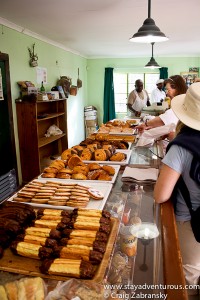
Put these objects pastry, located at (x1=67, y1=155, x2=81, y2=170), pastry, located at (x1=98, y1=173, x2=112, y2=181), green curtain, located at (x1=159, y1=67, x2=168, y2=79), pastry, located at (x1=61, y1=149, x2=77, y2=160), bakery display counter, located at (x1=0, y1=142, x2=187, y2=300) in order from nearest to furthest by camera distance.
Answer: bakery display counter, located at (x1=0, y1=142, x2=187, y2=300) → pastry, located at (x1=98, y1=173, x2=112, y2=181) → pastry, located at (x1=67, y1=155, x2=81, y2=170) → pastry, located at (x1=61, y1=149, x2=77, y2=160) → green curtain, located at (x1=159, y1=67, x2=168, y2=79)

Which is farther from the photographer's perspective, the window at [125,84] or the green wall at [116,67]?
the window at [125,84]

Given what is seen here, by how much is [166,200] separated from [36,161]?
3497 mm

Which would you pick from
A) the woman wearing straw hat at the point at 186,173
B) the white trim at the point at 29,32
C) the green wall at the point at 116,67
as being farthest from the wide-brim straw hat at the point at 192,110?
the green wall at the point at 116,67

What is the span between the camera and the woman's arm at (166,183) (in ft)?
3.77

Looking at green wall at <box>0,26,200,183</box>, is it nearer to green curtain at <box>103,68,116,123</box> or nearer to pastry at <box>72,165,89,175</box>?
green curtain at <box>103,68,116,123</box>

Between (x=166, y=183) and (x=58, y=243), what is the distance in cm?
53

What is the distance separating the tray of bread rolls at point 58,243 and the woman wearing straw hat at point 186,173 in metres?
0.31

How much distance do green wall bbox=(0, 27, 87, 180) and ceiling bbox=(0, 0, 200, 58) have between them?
0.67 feet

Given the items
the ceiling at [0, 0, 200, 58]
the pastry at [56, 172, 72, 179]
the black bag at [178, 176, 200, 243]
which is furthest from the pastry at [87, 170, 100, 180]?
the ceiling at [0, 0, 200, 58]

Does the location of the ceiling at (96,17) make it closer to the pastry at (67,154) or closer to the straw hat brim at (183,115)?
the pastry at (67,154)

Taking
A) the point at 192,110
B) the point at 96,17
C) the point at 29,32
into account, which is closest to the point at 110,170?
the point at 192,110

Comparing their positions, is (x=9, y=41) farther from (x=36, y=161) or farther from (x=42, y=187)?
(x=42, y=187)

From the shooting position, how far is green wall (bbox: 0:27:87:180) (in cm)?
411

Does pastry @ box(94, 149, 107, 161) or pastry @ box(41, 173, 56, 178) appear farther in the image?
pastry @ box(94, 149, 107, 161)
